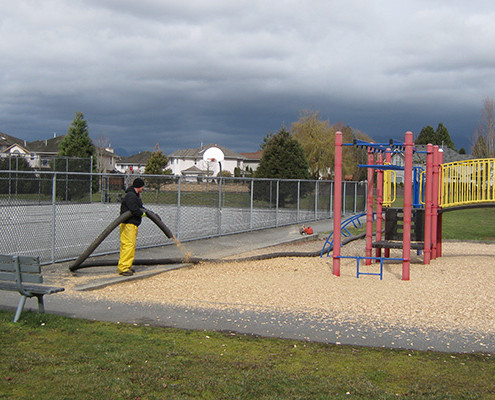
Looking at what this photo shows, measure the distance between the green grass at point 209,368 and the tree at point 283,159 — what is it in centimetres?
3156

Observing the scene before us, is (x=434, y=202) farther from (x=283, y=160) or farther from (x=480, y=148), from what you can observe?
(x=480, y=148)

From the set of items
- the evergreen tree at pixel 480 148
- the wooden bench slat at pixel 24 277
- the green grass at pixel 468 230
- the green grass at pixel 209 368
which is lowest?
the green grass at pixel 209 368

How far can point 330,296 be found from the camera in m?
9.33

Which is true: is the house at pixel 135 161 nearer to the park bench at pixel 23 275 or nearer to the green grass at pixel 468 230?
the green grass at pixel 468 230

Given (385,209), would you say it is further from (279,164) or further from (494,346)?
(279,164)

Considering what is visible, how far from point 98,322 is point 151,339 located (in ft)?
3.80

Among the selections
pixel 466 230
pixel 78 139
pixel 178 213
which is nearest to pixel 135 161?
pixel 78 139

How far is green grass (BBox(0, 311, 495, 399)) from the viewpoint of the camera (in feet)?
16.2

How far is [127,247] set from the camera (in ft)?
35.2

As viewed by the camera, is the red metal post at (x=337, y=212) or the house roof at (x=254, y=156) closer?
the red metal post at (x=337, y=212)

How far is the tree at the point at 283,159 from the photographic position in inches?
1506

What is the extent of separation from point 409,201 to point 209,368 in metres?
6.84

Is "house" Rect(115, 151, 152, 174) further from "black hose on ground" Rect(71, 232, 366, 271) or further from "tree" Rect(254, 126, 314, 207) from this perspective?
"black hose on ground" Rect(71, 232, 366, 271)

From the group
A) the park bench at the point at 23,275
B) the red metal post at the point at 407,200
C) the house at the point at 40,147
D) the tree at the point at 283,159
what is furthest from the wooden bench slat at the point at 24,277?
the house at the point at 40,147
